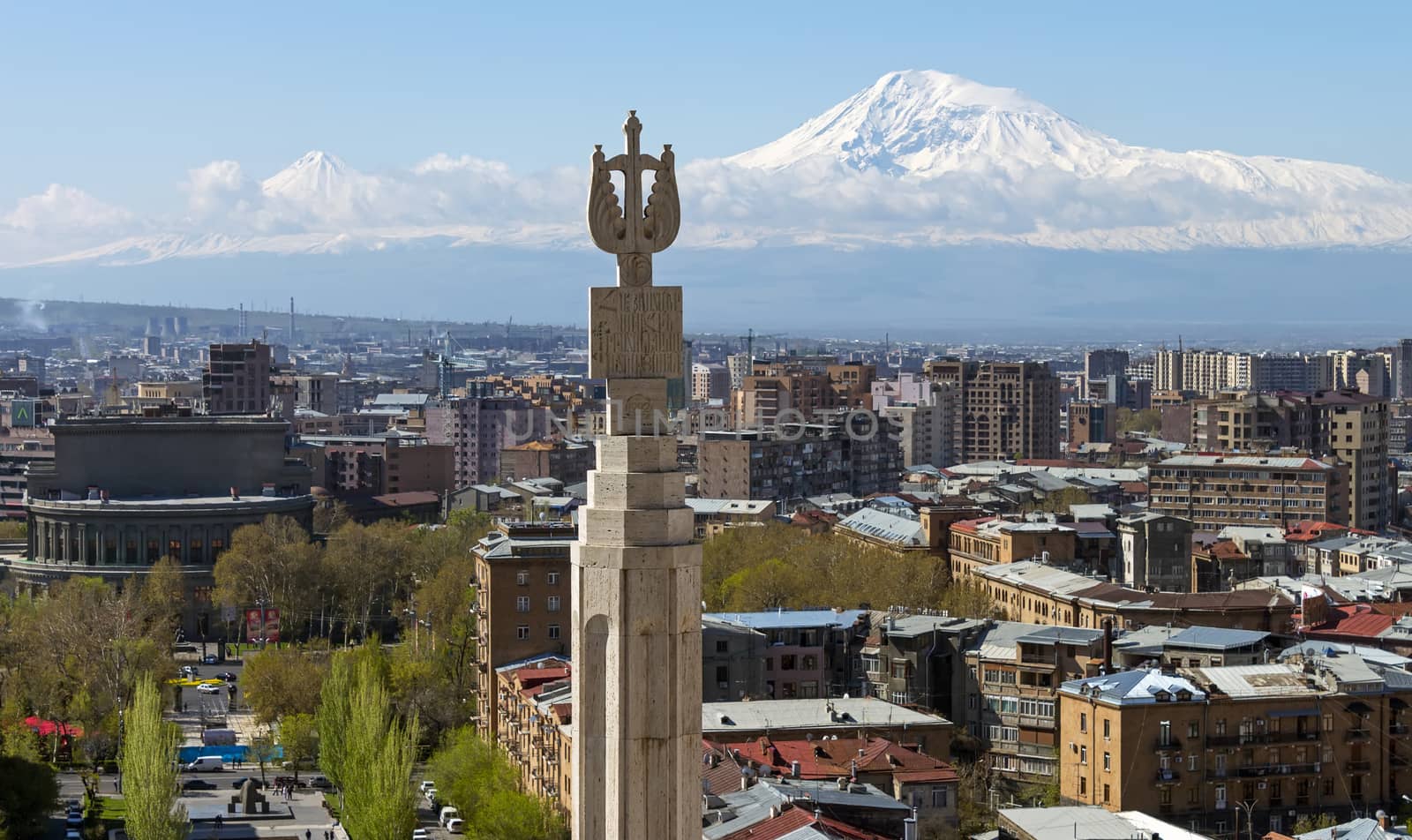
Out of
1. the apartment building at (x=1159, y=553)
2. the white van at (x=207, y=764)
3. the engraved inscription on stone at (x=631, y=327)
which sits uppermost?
the engraved inscription on stone at (x=631, y=327)

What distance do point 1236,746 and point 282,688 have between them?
21672mm

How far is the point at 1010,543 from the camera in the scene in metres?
64.2

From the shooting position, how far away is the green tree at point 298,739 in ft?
148

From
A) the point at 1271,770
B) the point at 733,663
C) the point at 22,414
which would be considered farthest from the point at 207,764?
the point at 22,414

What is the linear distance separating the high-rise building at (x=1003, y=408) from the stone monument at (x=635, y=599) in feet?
397

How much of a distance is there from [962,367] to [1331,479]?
169ft

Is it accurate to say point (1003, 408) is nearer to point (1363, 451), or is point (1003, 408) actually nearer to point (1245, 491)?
point (1363, 451)

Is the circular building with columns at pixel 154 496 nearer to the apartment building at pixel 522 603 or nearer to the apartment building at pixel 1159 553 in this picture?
the apartment building at pixel 522 603

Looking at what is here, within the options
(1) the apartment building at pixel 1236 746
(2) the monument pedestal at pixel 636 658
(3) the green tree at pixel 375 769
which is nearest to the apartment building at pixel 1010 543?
(1) the apartment building at pixel 1236 746

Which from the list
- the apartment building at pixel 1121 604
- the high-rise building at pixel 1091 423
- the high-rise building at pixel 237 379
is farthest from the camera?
the high-rise building at pixel 1091 423

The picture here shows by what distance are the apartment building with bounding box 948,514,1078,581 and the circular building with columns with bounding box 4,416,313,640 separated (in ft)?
75.8

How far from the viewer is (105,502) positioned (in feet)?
251

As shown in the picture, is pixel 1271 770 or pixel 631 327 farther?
pixel 1271 770

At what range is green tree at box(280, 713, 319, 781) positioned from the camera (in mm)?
45250
